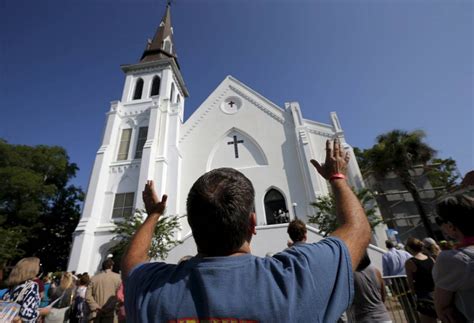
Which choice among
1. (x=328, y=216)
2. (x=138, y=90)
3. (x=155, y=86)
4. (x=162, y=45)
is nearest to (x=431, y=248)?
(x=328, y=216)

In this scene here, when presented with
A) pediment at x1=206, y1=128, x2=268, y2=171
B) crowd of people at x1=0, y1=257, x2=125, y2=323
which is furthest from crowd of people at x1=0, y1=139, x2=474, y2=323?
pediment at x1=206, y1=128, x2=268, y2=171

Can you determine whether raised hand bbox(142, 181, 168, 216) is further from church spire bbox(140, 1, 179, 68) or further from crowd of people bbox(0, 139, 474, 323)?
church spire bbox(140, 1, 179, 68)

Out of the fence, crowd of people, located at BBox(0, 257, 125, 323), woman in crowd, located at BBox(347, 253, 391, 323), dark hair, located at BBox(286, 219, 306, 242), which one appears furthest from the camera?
the fence

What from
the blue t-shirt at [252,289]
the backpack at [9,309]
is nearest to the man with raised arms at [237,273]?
the blue t-shirt at [252,289]

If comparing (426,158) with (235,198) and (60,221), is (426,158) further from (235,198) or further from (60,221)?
(60,221)

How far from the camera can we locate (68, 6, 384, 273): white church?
46.4 ft

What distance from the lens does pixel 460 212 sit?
176 centimetres

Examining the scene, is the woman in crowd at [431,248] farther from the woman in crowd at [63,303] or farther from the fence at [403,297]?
the woman in crowd at [63,303]

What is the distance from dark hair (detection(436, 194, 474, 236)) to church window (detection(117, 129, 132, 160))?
1825 cm

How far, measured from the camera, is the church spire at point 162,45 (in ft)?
78.6

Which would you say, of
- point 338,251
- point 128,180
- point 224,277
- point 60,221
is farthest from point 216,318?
point 60,221

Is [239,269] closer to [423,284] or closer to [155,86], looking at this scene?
[423,284]

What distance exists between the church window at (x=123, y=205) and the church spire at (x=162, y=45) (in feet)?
47.9

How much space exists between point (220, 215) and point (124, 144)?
18.9m
